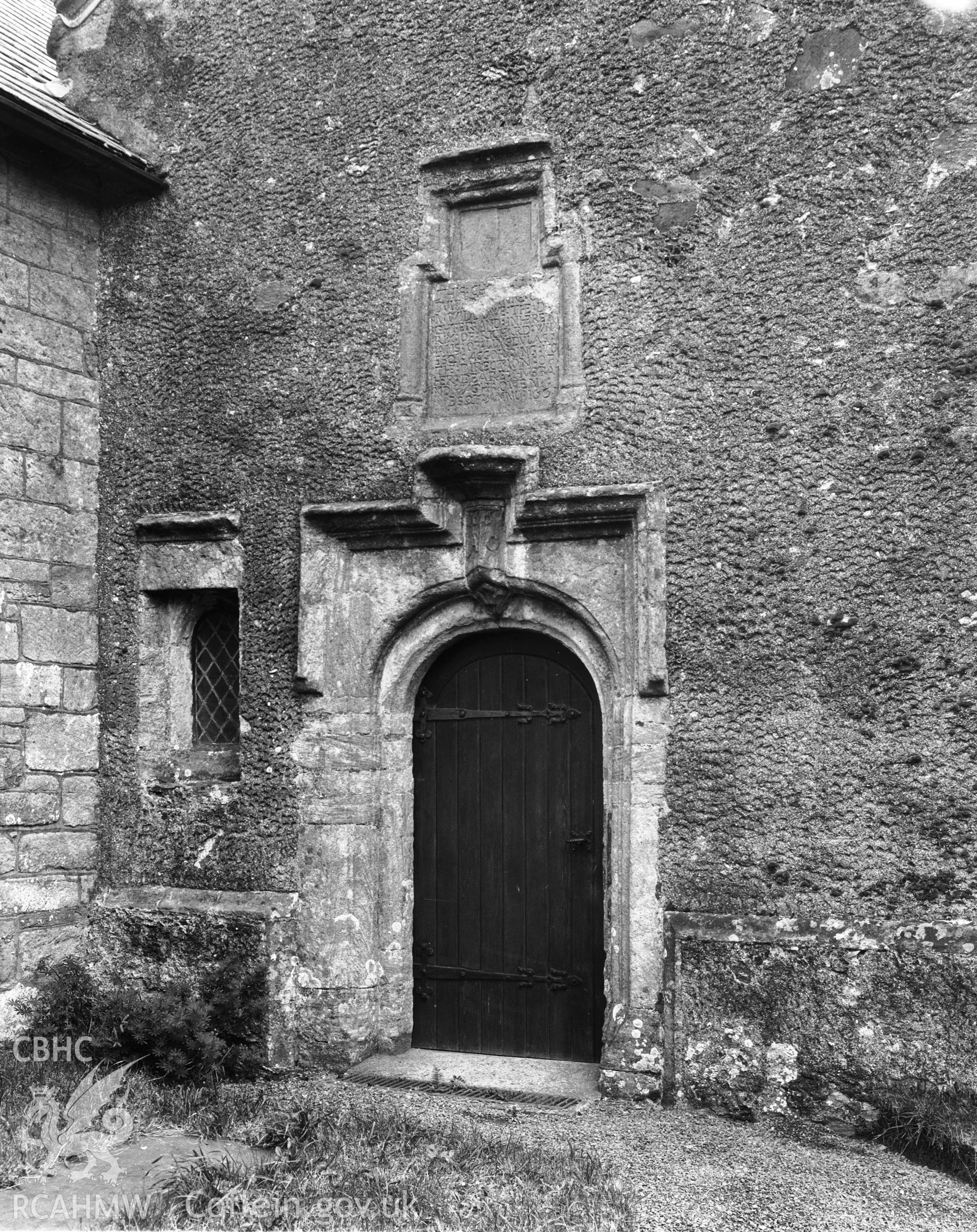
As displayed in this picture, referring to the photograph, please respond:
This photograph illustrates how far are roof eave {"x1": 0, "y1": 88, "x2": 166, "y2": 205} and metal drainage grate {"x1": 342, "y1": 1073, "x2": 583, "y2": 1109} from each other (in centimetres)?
426

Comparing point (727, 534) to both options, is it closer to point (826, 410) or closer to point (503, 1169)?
point (826, 410)

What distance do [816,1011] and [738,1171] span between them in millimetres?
709

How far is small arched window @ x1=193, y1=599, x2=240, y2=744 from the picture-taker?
6.32m

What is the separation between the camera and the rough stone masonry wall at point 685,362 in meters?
4.89

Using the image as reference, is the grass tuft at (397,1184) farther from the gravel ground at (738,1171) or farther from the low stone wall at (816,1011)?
the low stone wall at (816,1011)

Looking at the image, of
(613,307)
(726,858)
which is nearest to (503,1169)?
(726,858)

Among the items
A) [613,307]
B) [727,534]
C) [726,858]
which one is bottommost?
[726,858]

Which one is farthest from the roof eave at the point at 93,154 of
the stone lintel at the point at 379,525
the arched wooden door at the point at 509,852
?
the arched wooden door at the point at 509,852

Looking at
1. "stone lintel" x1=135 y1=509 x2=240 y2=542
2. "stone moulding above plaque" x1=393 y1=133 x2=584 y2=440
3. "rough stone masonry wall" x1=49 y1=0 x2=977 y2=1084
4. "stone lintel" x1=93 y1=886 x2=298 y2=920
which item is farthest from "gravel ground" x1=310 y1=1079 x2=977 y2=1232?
"stone moulding above plaque" x1=393 y1=133 x2=584 y2=440

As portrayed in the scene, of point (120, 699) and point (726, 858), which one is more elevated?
point (120, 699)

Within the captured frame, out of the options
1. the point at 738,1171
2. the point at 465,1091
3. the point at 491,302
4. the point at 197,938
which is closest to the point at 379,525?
the point at 491,302

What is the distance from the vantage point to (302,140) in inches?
239

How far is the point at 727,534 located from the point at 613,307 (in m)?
1.09
